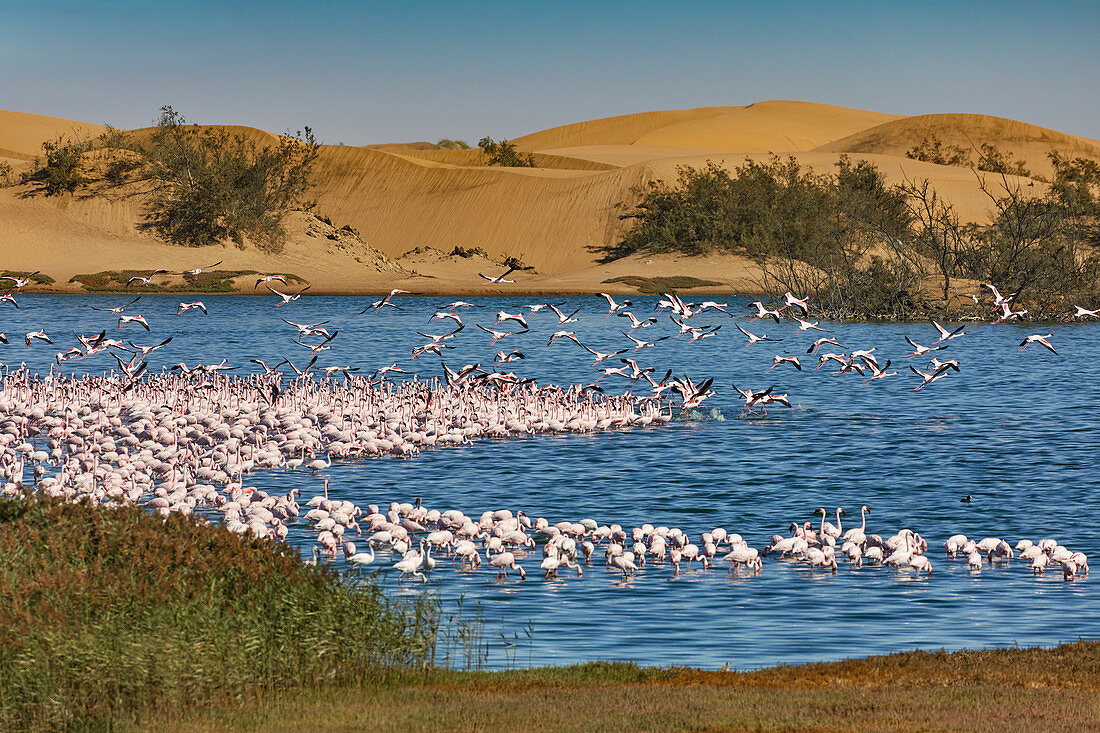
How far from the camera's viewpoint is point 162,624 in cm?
1096

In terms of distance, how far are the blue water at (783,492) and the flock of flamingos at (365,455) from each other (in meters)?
0.42

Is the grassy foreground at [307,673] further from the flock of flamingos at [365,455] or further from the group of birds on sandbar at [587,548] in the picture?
the group of birds on sandbar at [587,548]

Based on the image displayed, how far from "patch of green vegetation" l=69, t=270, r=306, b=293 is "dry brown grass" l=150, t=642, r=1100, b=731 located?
280 ft

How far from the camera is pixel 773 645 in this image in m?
14.2

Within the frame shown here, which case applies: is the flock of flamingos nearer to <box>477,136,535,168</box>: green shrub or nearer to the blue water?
the blue water

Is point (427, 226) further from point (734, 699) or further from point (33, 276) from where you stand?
point (734, 699)

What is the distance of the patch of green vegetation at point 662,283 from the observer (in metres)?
99.2

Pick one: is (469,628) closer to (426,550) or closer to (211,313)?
(426,550)

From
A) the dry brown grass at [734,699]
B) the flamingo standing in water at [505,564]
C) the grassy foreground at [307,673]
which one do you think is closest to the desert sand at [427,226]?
the flamingo standing in water at [505,564]

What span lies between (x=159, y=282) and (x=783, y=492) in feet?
263

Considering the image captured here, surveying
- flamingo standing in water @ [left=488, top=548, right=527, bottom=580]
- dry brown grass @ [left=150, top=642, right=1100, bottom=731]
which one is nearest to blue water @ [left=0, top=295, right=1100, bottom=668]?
flamingo standing in water @ [left=488, top=548, right=527, bottom=580]

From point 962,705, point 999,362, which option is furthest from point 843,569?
point 999,362

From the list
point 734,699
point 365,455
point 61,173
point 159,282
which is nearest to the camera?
point 734,699

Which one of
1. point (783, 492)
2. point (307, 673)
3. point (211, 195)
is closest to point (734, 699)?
point (307, 673)
